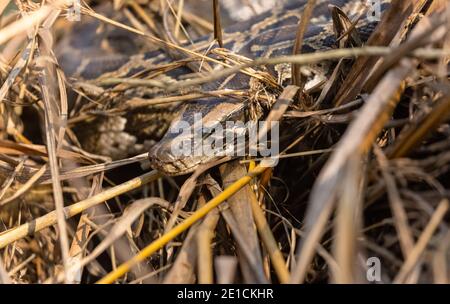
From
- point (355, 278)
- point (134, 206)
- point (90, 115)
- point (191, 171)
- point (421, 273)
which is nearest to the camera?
point (355, 278)

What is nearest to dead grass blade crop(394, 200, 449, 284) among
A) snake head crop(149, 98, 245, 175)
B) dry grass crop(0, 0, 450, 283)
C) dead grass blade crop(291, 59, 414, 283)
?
dry grass crop(0, 0, 450, 283)

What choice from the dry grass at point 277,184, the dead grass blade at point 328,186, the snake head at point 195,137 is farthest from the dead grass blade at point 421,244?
the snake head at point 195,137

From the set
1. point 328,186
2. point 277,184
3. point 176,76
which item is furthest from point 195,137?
point 328,186

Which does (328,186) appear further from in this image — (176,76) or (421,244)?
(176,76)

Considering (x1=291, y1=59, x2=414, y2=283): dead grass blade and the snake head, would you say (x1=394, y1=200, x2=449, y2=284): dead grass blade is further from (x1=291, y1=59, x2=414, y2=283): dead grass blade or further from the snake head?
the snake head

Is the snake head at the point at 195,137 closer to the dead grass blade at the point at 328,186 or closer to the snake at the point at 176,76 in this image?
the snake at the point at 176,76

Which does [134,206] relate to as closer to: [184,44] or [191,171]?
[191,171]
